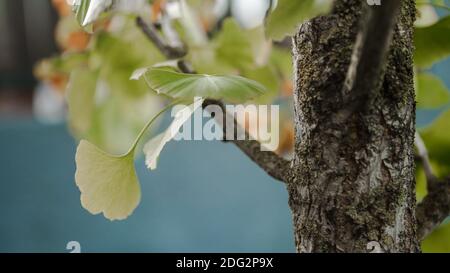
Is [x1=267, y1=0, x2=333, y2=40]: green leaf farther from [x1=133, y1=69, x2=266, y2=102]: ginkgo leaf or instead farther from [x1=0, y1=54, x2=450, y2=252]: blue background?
[x1=0, y1=54, x2=450, y2=252]: blue background

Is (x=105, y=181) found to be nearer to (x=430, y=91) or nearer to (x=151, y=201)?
(x=430, y=91)

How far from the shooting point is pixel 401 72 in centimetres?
35

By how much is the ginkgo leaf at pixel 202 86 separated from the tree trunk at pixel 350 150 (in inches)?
1.4

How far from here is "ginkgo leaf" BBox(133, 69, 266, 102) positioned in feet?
1.10

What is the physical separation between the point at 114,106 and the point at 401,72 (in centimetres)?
51

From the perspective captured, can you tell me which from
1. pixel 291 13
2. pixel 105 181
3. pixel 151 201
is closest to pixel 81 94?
pixel 105 181

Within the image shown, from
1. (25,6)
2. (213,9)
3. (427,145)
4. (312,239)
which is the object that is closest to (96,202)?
(312,239)

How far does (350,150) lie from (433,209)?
129 millimetres

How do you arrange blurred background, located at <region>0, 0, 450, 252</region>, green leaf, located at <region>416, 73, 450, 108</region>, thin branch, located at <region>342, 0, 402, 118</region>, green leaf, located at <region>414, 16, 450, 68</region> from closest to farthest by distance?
thin branch, located at <region>342, 0, 402, 118</region> < green leaf, located at <region>414, 16, 450, 68</region> < green leaf, located at <region>416, 73, 450, 108</region> < blurred background, located at <region>0, 0, 450, 252</region>

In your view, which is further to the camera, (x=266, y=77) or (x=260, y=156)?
(x=266, y=77)

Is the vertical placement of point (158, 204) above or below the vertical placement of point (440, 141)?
above

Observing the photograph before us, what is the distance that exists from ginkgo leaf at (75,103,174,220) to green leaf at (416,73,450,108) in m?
0.30

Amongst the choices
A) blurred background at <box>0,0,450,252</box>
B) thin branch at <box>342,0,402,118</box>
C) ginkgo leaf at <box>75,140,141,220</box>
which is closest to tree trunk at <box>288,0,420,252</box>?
thin branch at <box>342,0,402,118</box>

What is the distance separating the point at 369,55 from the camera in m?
0.29
